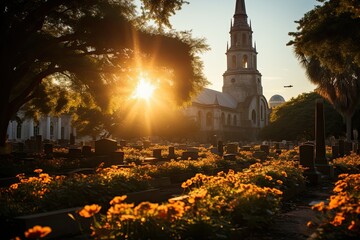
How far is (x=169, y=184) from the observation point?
12500 mm

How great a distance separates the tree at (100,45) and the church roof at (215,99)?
52490 mm

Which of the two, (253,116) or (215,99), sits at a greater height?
(215,99)

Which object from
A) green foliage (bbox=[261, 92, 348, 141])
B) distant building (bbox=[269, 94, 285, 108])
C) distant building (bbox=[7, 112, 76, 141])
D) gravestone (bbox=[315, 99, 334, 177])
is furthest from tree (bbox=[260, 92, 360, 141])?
distant building (bbox=[269, 94, 285, 108])

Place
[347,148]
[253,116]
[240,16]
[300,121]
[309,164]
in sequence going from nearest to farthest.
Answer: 1. [309,164]
2. [347,148]
3. [300,121]
4. [240,16]
5. [253,116]

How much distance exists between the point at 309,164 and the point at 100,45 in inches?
402

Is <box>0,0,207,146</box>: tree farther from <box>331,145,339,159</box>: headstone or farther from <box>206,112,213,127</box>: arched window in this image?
<box>206,112,213,127</box>: arched window

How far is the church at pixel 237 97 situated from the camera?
74625 mm

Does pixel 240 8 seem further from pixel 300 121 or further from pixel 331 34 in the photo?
pixel 331 34

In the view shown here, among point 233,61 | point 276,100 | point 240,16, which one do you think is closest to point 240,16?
point 240,16

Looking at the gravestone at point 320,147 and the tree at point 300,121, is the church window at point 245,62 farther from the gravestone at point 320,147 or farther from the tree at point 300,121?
the gravestone at point 320,147

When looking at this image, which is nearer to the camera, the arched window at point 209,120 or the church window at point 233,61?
the arched window at point 209,120

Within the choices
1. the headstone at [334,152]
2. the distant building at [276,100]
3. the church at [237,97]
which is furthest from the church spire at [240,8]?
the distant building at [276,100]

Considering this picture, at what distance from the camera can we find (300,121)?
57812mm

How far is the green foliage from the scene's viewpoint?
52.6 meters
